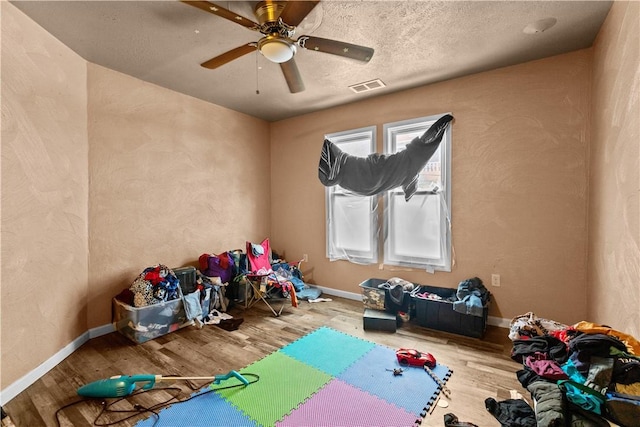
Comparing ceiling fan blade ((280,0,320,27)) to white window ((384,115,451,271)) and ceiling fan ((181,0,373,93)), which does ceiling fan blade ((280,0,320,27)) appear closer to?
ceiling fan ((181,0,373,93))

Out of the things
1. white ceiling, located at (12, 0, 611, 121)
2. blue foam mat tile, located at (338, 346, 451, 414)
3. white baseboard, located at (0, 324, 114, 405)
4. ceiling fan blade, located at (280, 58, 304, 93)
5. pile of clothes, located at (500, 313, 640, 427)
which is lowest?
blue foam mat tile, located at (338, 346, 451, 414)

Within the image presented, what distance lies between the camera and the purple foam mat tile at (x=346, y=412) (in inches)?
65.6

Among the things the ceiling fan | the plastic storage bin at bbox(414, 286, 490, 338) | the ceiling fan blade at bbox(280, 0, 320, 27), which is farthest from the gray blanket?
the ceiling fan blade at bbox(280, 0, 320, 27)

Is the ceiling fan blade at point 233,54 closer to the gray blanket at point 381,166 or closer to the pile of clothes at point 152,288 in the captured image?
the gray blanket at point 381,166

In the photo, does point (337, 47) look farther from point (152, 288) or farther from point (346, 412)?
point (152, 288)

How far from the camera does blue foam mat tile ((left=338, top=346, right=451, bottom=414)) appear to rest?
6.08 ft

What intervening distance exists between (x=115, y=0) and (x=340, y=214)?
3.00m

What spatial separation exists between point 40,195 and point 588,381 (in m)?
3.63

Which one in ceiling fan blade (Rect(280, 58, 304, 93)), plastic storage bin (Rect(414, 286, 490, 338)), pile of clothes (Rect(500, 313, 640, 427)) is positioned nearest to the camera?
pile of clothes (Rect(500, 313, 640, 427))

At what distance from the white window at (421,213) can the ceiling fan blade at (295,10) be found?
2.04 metres

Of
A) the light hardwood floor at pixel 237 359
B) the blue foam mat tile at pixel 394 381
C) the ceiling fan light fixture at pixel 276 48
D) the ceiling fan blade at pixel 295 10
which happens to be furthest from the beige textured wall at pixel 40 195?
the blue foam mat tile at pixel 394 381

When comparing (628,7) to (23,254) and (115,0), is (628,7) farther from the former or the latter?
(23,254)

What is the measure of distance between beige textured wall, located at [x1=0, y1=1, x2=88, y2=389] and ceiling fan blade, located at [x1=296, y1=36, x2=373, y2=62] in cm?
200

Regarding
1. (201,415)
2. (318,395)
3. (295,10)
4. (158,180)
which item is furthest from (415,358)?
(158,180)
